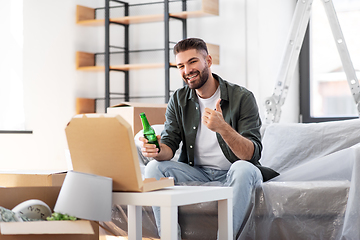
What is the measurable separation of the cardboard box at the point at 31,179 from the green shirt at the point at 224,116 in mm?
465

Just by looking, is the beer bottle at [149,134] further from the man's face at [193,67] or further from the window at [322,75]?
the window at [322,75]

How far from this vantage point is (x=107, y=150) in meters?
1.20

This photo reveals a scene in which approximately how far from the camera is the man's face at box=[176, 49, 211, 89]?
1.85 m

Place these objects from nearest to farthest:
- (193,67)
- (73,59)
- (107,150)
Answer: (107,150) < (193,67) < (73,59)

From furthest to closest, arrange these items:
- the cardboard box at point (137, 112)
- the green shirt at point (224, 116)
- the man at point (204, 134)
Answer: the cardboard box at point (137, 112), the green shirt at point (224, 116), the man at point (204, 134)

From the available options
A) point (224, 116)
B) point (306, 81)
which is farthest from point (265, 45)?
point (224, 116)

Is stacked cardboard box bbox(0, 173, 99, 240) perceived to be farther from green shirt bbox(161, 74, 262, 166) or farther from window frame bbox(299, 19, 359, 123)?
window frame bbox(299, 19, 359, 123)

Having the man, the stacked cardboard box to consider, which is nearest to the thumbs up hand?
the man

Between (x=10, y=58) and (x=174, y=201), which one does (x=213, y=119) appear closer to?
(x=174, y=201)

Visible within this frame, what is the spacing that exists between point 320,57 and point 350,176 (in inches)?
69.8

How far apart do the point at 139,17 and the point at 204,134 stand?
1.93 m

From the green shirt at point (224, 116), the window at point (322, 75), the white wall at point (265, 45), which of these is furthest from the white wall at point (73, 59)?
the green shirt at point (224, 116)

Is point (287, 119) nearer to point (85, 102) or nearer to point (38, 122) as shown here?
point (85, 102)

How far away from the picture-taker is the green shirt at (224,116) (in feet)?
5.95
